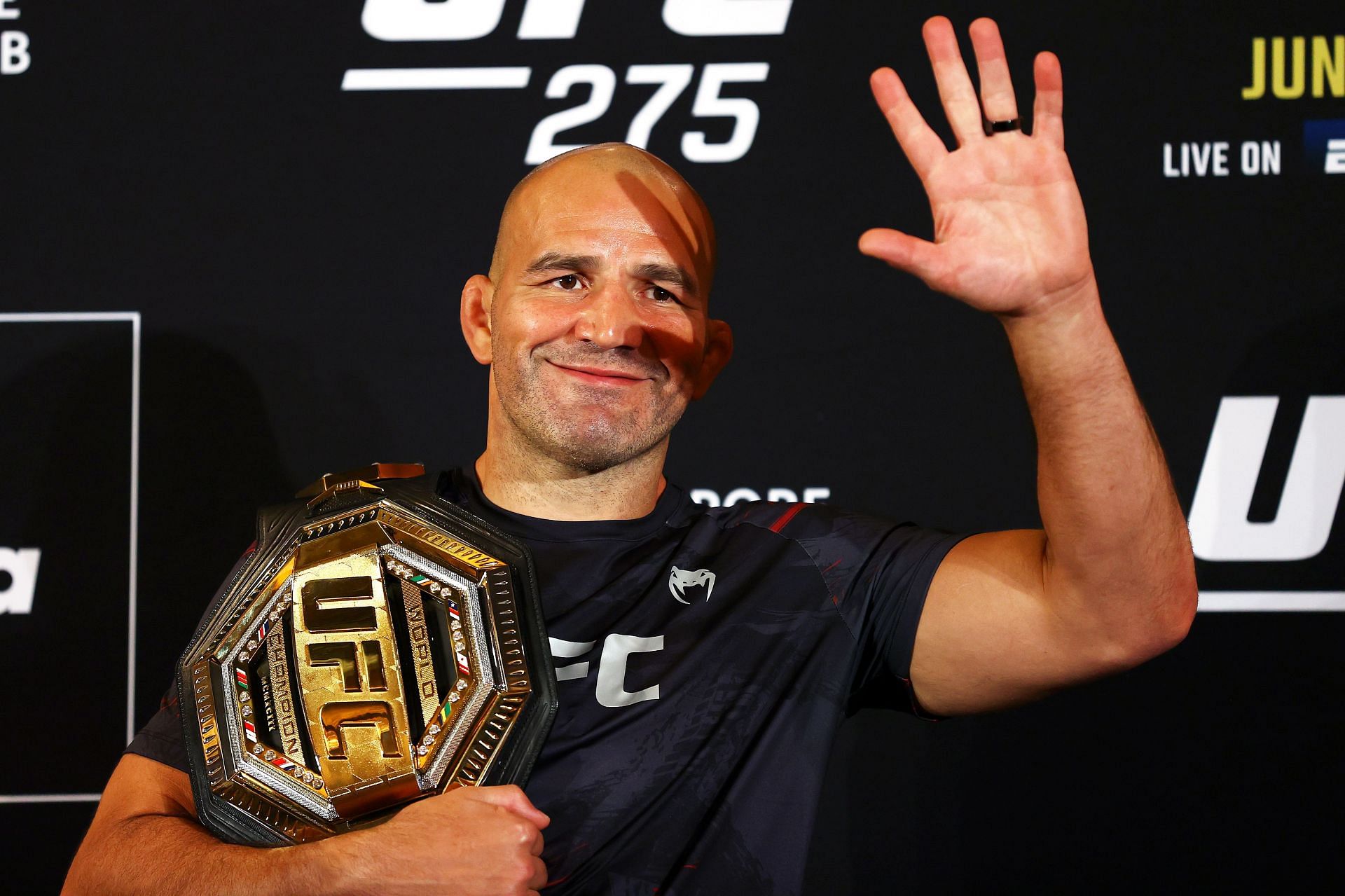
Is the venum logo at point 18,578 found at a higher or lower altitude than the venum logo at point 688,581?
lower

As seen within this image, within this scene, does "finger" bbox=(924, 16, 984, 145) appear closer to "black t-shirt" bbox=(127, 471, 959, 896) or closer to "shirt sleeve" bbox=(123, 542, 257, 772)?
"black t-shirt" bbox=(127, 471, 959, 896)

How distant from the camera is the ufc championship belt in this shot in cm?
120

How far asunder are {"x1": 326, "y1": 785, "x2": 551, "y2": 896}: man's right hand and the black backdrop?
930mm

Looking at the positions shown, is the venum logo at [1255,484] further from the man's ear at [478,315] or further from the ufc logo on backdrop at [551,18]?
the man's ear at [478,315]

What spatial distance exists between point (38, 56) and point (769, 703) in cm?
166

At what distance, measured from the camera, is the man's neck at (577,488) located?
146 centimetres

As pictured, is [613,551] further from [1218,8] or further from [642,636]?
[1218,8]

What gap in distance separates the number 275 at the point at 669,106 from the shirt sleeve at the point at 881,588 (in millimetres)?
832

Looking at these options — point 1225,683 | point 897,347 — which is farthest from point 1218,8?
point 1225,683

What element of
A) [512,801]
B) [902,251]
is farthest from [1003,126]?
[512,801]

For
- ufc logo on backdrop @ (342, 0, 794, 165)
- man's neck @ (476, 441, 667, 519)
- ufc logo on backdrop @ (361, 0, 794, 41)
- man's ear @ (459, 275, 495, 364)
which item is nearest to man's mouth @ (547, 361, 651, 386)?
man's neck @ (476, 441, 667, 519)

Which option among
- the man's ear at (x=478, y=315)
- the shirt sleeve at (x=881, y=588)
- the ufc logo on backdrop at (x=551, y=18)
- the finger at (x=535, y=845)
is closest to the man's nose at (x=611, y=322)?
the man's ear at (x=478, y=315)

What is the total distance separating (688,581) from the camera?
4.57 ft

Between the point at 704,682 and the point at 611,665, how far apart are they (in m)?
0.11
